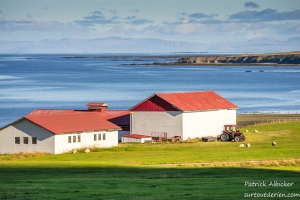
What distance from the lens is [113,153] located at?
59250mm

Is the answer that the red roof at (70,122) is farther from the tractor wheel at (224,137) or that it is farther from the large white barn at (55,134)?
the tractor wheel at (224,137)

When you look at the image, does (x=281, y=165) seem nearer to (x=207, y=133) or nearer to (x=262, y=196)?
(x=262, y=196)

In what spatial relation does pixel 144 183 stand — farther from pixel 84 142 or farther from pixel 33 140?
pixel 84 142

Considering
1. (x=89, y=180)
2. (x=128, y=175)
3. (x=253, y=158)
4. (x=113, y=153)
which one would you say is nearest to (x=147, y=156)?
(x=113, y=153)

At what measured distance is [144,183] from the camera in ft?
107

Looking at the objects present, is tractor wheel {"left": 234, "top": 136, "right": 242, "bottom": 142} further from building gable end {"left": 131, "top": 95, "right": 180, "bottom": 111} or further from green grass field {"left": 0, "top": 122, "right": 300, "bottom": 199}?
building gable end {"left": 131, "top": 95, "right": 180, "bottom": 111}

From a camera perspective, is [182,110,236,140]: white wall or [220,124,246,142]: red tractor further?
[182,110,236,140]: white wall

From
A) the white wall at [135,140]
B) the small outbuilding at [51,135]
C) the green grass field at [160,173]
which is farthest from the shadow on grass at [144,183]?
the white wall at [135,140]

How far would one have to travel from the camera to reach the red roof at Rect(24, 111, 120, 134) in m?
63.2

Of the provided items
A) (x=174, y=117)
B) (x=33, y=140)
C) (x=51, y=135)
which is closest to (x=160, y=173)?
(x=51, y=135)

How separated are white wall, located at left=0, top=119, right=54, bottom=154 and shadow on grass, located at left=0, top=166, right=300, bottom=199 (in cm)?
1821

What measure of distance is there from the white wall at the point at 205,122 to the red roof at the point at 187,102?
2.01ft

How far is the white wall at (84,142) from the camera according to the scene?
204 ft

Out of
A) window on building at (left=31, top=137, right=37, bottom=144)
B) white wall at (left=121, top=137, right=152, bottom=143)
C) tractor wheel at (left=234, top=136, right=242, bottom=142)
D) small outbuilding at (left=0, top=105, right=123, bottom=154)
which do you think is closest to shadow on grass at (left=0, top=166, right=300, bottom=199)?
small outbuilding at (left=0, top=105, right=123, bottom=154)
